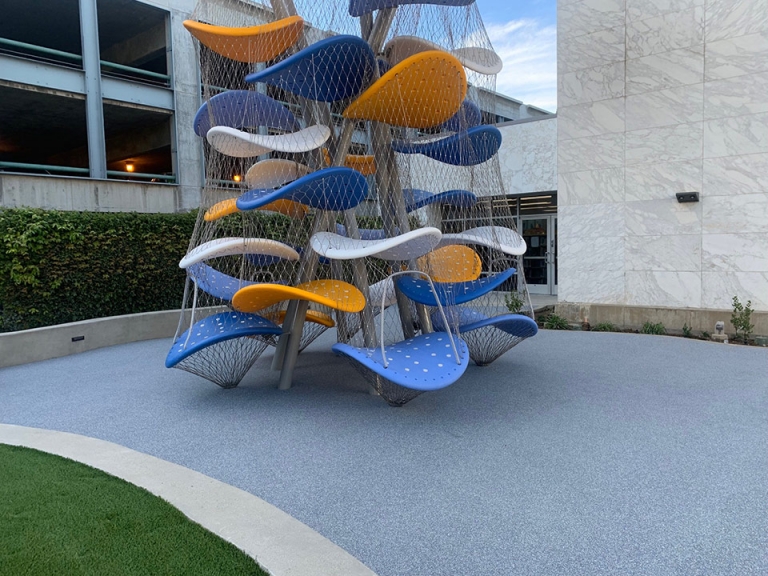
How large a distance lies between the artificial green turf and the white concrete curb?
0.07m

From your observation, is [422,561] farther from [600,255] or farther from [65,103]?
[65,103]

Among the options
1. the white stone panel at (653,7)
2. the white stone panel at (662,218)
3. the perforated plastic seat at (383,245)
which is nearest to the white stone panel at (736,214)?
the white stone panel at (662,218)

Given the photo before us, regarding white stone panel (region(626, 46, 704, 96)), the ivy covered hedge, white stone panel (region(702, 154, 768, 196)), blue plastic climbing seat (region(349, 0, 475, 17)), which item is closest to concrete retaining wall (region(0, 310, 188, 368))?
the ivy covered hedge

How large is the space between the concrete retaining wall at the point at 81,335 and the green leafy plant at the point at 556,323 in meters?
7.09

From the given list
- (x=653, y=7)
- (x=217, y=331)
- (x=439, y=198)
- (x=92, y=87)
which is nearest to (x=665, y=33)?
(x=653, y=7)

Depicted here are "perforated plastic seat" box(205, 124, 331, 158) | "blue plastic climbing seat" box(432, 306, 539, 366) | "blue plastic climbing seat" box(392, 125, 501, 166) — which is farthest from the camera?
"blue plastic climbing seat" box(432, 306, 539, 366)

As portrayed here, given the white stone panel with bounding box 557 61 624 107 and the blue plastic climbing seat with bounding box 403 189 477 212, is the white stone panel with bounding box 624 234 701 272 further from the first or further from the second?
the blue plastic climbing seat with bounding box 403 189 477 212

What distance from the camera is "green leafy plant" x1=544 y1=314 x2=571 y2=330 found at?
9.98 metres

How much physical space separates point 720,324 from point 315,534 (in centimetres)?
810

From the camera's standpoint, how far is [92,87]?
12898mm

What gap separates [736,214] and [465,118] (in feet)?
19.1

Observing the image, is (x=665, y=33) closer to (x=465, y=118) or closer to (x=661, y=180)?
(x=661, y=180)

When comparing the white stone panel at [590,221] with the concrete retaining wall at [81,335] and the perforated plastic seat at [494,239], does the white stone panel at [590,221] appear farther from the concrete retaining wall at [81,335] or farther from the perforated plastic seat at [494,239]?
the concrete retaining wall at [81,335]

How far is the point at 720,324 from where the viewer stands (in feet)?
27.1
